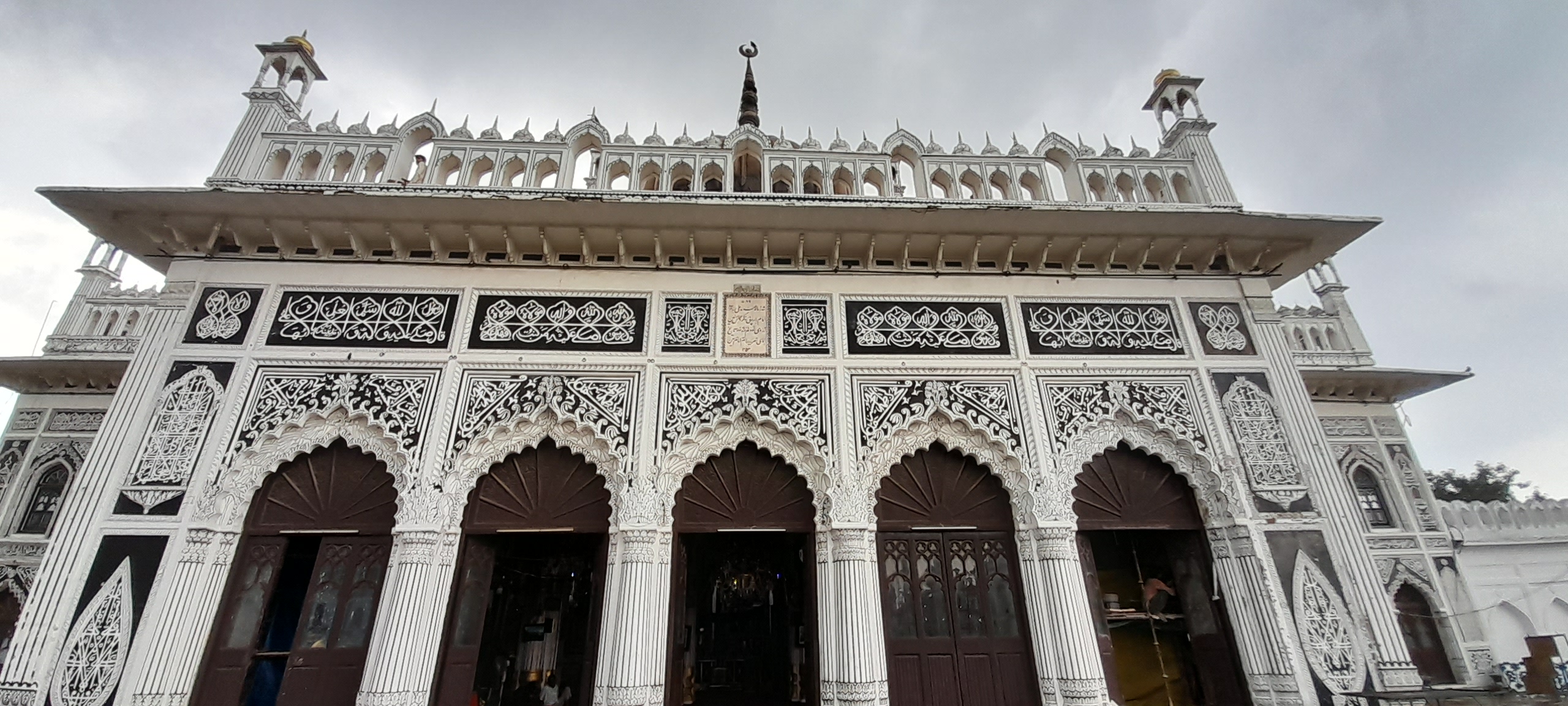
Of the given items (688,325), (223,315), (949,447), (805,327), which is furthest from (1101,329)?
(223,315)

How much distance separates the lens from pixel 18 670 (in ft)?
17.6

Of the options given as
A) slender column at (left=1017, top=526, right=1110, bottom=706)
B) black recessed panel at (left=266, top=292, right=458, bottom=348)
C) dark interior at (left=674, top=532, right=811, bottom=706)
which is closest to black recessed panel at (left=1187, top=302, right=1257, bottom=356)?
slender column at (left=1017, top=526, right=1110, bottom=706)

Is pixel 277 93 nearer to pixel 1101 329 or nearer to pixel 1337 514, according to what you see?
pixel 1101 329

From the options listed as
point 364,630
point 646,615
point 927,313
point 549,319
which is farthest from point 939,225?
point 364,630

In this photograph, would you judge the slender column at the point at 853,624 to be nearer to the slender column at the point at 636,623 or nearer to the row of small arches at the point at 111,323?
the slender column at the point at 636,623

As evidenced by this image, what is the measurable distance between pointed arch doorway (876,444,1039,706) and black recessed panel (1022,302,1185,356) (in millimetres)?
1749

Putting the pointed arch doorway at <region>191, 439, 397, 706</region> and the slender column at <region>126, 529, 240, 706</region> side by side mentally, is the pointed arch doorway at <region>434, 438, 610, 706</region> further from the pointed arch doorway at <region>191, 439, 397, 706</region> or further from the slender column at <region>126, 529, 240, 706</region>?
the slender column at <region>126, 529, 240, 706</region>

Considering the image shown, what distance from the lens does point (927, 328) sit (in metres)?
7.32

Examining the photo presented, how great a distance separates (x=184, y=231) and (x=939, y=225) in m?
8.38

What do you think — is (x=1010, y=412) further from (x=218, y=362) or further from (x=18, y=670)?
(x=18, y=670)

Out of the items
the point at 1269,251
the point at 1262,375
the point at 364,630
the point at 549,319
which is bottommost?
the point at 364,630

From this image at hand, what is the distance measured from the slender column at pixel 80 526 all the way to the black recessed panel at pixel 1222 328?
11.3 metres

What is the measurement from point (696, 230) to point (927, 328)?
283cm

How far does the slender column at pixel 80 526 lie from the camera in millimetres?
5391
